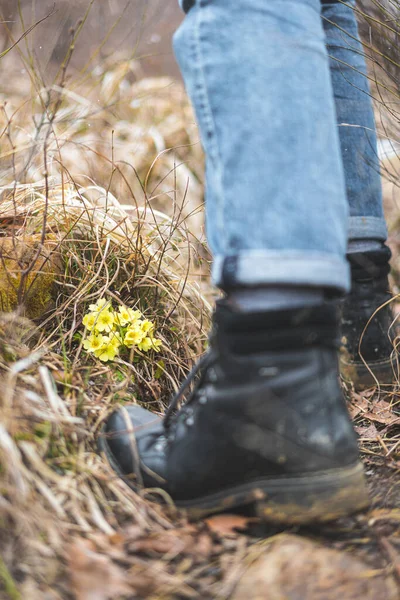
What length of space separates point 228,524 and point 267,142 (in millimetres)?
581

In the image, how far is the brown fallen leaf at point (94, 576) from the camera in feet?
2.10

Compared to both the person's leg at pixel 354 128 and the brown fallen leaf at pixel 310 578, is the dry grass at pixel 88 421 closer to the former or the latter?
the brown fallen leaf at pixel 310 578

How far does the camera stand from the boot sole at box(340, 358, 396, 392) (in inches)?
54.7

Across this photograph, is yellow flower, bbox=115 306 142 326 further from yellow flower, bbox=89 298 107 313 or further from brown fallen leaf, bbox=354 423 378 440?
brown fallen leaf, bbox=354 423 378 440

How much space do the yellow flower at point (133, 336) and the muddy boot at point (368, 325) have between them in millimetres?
548

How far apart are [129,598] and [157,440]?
12.0 inches

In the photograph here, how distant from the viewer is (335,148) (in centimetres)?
81

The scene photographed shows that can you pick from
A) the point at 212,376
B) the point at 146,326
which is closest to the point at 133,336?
the point at 146,326

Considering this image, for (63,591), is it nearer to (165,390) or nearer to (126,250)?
(165,390)

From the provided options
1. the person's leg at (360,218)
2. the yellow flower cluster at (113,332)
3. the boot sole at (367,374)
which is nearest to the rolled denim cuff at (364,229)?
the person's leg at (360,218)

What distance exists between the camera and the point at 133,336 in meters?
1.29

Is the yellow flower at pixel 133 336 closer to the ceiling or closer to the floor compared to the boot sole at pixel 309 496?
closer to the ceiling

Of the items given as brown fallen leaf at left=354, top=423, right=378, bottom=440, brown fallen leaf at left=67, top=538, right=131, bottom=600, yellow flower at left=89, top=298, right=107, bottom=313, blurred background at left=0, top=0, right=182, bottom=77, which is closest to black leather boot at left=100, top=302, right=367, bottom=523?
brown fallen leaf at left=67, top=538, right=131, bottom=600

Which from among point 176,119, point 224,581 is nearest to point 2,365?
point 224,581
